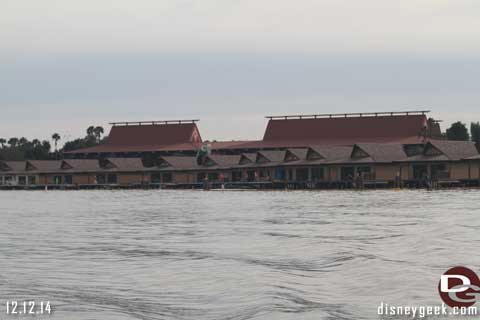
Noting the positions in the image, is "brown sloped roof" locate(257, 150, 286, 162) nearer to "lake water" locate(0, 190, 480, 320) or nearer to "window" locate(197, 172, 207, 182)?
"window" locate(197, 172, 207, 182)

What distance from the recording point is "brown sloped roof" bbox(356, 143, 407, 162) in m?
86.8

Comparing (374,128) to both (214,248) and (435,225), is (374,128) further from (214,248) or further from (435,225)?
(214,248)

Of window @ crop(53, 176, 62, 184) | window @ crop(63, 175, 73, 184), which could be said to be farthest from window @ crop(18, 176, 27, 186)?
window @ crop(63, 175, 73, 184)

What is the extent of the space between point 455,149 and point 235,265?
226 feet

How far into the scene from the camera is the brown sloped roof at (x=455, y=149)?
8400cm

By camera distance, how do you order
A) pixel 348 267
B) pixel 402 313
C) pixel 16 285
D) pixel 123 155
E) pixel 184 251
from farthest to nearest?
pixel 123 155
pixel 184 251
pixel 348 267
pixel 16 285
pixel 402 313

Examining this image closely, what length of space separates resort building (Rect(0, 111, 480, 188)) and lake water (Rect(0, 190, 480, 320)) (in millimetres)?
49393

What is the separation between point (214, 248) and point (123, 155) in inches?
3987

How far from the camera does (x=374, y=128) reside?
381 feet

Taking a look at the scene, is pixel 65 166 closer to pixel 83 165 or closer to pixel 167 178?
pixel 83 165

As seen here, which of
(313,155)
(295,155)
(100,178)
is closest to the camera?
(313,155)

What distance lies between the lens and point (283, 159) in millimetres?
99312

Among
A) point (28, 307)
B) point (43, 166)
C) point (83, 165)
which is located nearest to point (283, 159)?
point (83, 165)

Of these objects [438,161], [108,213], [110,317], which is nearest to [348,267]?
[110,317]
